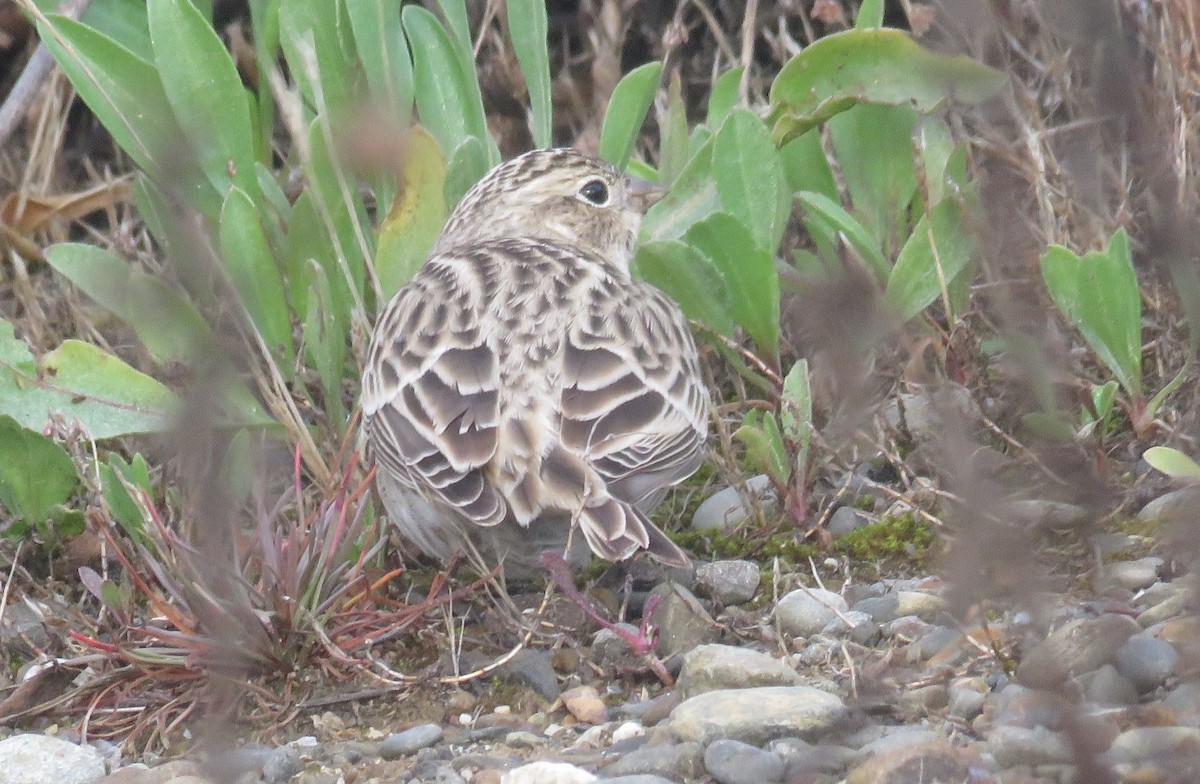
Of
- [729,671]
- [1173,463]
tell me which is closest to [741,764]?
[729,671]

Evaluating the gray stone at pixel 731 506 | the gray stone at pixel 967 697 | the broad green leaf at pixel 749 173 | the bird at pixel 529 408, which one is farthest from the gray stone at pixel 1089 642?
the broad green leaf at pixel 749 173

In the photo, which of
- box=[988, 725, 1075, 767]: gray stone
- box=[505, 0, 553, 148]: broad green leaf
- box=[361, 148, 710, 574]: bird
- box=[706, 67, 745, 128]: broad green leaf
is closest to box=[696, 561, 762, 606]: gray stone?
box=[361, 148, 710, 574]: bird

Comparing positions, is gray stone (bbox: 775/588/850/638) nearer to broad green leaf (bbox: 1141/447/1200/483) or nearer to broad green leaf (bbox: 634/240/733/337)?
broad green leaf (bbox: 1141/447/1200/483)

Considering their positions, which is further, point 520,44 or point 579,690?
point 520,44

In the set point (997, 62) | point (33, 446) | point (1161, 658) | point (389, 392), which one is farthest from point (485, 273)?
point (1161, 658)

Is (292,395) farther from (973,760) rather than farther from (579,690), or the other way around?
(973,760)

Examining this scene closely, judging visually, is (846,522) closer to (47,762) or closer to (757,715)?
(757,715)

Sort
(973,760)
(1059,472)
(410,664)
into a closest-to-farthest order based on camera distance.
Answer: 1. (1059,472)
2. (973,760)
3. (410,664)

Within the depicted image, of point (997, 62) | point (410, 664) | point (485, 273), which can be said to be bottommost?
point (410, 664)
